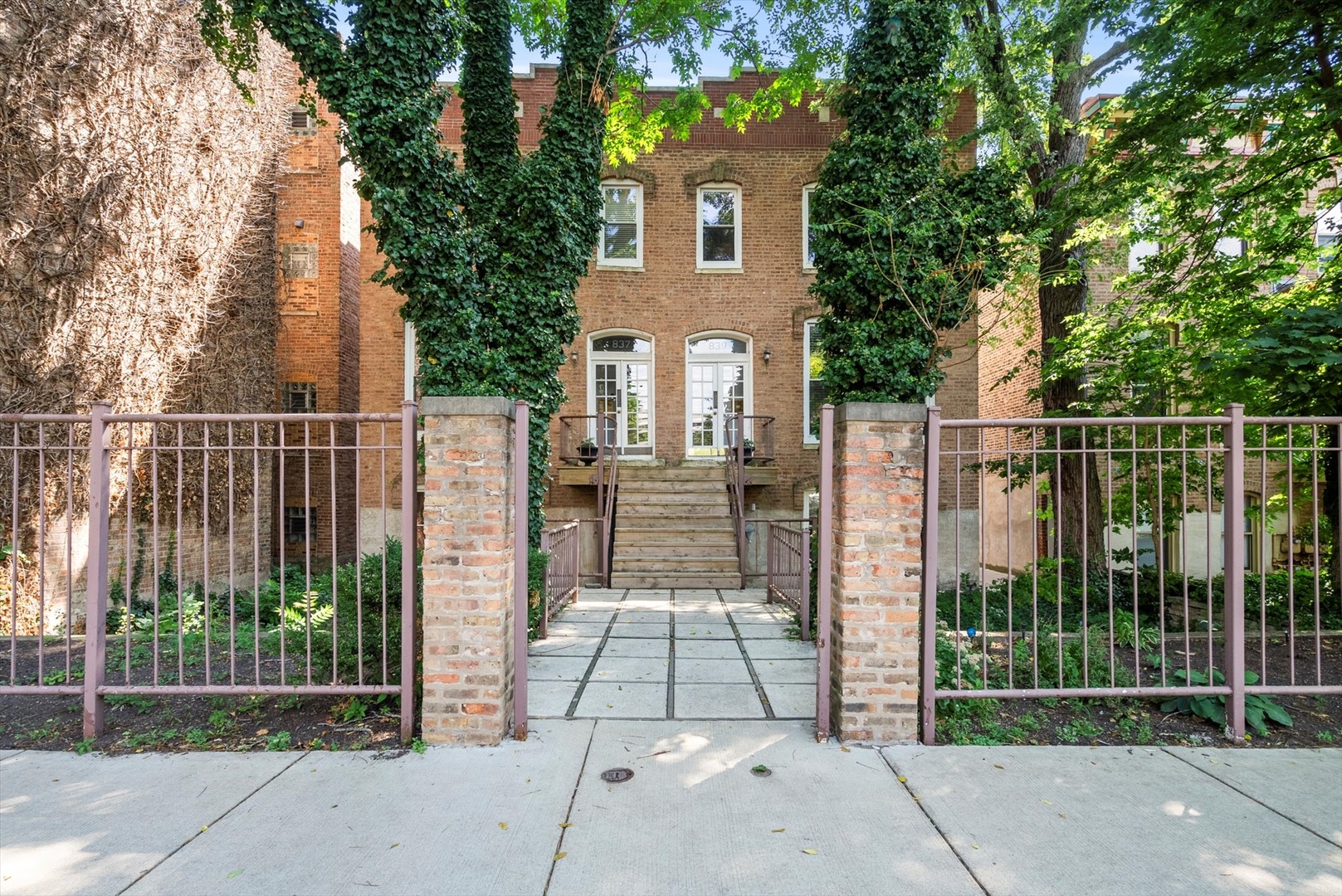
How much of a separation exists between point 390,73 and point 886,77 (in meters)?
3.83

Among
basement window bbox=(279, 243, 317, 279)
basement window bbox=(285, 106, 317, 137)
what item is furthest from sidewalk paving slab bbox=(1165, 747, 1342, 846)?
basement window bbox=(285, 106, 317, 137)

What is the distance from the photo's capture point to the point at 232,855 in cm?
273

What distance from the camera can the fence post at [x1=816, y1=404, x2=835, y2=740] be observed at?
3.88 meters

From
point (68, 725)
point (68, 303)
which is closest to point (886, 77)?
point (68, 725)

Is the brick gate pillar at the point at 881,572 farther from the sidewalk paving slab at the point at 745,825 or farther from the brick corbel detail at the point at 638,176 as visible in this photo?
the brick corbel detail at the point at 638,176

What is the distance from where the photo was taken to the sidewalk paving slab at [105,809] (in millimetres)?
2633

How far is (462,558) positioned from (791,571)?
4.80 m

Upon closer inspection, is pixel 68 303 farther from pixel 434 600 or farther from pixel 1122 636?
pixel 1122 636

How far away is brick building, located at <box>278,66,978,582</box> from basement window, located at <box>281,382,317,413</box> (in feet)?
0.11

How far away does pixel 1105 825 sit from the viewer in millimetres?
2990

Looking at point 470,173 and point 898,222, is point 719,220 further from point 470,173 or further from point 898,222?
point 898,222

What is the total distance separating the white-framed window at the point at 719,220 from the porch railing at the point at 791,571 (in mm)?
6390

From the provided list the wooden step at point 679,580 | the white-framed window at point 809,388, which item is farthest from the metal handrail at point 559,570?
the white-framed window at point 809,388

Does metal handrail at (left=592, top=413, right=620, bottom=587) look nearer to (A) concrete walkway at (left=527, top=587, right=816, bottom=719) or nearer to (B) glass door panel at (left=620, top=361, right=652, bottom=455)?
(B) glass door panel at (left=620, top=361, right=652, bottom=455)
